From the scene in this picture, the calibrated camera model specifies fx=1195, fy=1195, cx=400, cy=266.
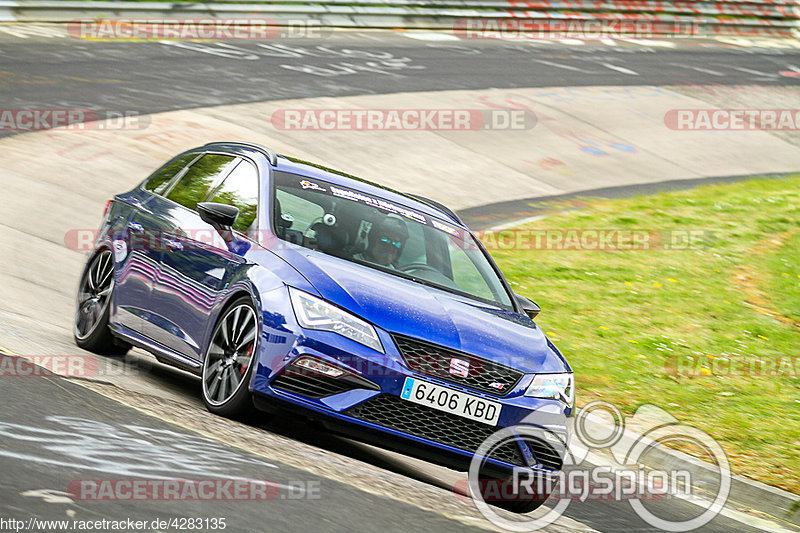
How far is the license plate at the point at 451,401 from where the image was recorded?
6.25 metres

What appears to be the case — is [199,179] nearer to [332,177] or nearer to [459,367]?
[332,177]

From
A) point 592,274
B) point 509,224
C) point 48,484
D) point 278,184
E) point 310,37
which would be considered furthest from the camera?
point 310,37

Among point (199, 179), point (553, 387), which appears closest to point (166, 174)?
point (199, 179)

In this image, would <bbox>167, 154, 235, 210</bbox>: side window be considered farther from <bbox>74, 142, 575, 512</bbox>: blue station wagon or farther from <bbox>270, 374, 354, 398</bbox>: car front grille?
<bbox>270, 374, 354, 398</bbox>: car front grille

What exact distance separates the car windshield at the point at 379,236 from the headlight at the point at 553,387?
0.88m

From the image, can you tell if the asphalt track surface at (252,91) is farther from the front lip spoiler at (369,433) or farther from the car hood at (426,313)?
the car hood at (426,313)

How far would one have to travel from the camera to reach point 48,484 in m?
4.85

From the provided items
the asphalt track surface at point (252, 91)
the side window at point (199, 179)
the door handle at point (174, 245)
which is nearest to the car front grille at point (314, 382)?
the asphalt track surface at point (252, 91)

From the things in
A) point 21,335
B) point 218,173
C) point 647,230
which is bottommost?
point 647,230

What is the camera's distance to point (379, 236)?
7.53m

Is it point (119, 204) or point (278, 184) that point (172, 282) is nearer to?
point (278, 184)

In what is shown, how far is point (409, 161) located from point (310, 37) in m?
10.2

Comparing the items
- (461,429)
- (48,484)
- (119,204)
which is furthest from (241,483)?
(119,204)

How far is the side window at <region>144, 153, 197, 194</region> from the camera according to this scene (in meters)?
8.61
